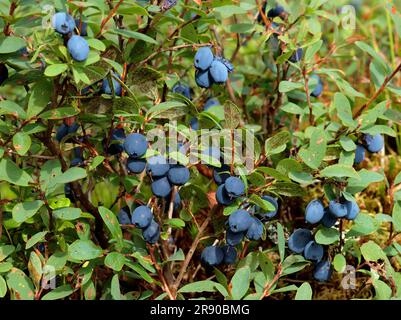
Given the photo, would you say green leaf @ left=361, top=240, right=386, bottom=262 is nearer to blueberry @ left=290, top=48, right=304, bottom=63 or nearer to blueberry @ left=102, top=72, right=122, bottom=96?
blueberry @ left=290, top=48, right=304, bottom=63

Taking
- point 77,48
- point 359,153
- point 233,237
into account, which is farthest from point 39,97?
point 359,153

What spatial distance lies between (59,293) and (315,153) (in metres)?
0.65

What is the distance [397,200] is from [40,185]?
0.83 m

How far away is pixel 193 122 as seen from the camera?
174 cm

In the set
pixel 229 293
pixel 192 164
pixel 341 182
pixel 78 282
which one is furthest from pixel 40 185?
pixel 341 182

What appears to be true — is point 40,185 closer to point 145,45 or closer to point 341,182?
point 145,45

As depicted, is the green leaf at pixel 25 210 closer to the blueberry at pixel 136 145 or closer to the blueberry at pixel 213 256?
the blueberry at pixel 136 145

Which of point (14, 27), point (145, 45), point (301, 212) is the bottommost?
point (301, 212)

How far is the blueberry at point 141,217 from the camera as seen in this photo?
145cm

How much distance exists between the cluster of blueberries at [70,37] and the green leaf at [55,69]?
0.04 meters

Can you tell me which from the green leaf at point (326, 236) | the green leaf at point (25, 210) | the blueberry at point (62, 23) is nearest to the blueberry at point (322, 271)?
the green leaf at point (326, 236)

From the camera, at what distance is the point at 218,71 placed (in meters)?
1.46

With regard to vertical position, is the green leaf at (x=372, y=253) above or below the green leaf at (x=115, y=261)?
below

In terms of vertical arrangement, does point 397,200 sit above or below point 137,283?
above
